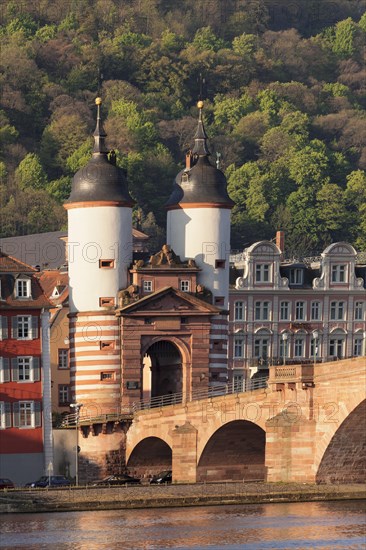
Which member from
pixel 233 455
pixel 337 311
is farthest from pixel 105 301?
pixel 337 311

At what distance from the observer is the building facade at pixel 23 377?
428 feet

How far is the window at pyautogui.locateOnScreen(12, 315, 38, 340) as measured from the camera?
13150 cm

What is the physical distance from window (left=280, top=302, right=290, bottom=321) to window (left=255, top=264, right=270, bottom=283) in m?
2.28

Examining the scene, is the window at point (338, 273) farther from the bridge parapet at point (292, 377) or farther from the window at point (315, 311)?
the bridge parapet at point (292, 377)

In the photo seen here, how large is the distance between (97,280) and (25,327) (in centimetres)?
755

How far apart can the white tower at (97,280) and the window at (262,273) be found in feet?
77.9

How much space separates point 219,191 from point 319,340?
83.2 ft

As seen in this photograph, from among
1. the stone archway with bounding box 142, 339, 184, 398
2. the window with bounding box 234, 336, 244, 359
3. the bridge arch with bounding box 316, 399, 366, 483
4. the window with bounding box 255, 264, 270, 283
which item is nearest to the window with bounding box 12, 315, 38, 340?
the stone archway with bounding box 142, 339, 184, 398

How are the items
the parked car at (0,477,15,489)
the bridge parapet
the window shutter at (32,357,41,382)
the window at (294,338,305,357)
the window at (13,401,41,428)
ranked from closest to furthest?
1. the bridge parapet
2. the parked car at (0,477,15,489)
3. the window at (13,401,41,428)
4. the window shutter at (32,357,41,382)
5. the window at (294,338,305,357)

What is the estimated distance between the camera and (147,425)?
133250 mm

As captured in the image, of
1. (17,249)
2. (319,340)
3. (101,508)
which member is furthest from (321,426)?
(17,249)

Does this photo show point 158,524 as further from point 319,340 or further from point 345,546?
point 319,340

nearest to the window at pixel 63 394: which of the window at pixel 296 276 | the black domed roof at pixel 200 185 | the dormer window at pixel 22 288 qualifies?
the black domed roof at pixel 200 185

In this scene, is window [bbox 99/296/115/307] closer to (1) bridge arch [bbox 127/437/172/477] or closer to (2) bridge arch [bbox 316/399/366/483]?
(1) bridge arch [bbox 127/437/172/477]
